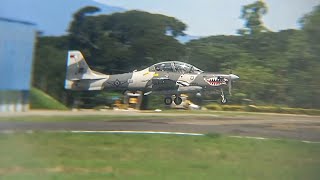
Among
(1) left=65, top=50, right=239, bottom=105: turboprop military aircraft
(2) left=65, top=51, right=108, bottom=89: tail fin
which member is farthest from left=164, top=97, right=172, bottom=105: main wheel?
(2) left=65, top=51, right=108, bottom=89: tail fin

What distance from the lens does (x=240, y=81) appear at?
20.0 feet

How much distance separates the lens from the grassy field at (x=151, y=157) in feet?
17.8

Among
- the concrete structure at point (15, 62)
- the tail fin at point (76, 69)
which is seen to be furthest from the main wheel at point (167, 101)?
the concrete structure at point (15, 62)

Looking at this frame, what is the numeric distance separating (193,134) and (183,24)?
1.28 m

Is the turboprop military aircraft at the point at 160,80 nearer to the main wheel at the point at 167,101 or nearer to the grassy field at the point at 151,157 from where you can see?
the main wheel at the point at 167,101

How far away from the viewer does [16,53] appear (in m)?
5.42

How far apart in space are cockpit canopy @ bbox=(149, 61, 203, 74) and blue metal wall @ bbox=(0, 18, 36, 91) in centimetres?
137

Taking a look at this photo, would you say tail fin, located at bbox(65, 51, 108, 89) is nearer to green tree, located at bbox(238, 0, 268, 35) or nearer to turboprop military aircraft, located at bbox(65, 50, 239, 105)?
turboprop military aircraft, located at bbox(65, 50, 239, 105)

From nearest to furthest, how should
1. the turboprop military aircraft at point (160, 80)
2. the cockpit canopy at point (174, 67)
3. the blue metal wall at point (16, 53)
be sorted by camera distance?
the blue metal wall at point (16, 53)
the turboprop military aircraft at point (160, 80)
the cockpit canopy at point (174, 67)

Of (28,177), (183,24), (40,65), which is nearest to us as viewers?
(28,177)

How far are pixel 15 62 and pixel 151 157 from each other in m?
1.79

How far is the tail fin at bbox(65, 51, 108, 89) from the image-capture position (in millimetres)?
5758

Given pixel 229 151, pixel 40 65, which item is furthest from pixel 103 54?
pixel 229 151

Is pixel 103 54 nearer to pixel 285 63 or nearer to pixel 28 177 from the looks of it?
pixel 28 177
